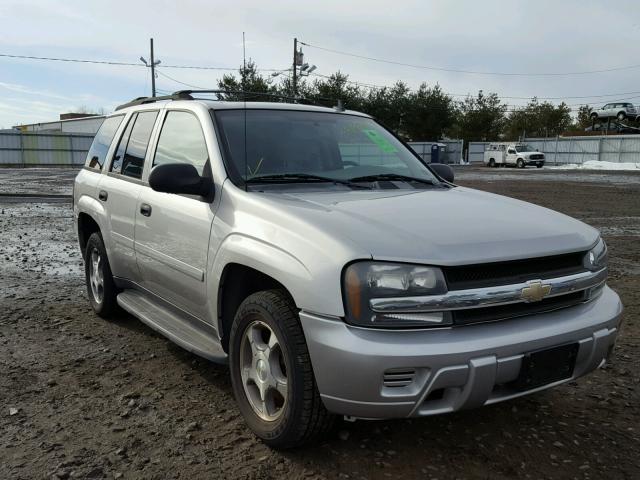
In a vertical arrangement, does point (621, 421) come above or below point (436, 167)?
below

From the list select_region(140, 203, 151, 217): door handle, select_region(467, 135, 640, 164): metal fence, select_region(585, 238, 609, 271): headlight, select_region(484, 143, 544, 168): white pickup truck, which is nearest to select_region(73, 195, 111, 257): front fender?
select_region(140, 203, 151, 217): door handle

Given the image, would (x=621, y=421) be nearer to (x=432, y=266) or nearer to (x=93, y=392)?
(x=432, y=266)

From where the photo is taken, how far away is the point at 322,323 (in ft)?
7.96

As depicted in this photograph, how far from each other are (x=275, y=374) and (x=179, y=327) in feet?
3.50

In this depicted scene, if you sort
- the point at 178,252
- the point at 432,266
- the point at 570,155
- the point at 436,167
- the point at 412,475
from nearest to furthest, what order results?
the point at 432,266
the point at 412,475
the point at 178,252
the point at 436,167
the point at 570,155

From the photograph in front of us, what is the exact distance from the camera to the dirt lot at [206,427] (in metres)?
2.74

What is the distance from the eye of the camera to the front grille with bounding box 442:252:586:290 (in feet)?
8.08

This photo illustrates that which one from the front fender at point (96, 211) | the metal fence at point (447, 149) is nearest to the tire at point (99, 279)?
the front fender at point (96, 211)

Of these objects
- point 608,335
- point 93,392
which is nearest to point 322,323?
point 608,335

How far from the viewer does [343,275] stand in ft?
7.88

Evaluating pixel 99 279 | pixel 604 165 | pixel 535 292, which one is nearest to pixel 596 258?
pixel 535 292

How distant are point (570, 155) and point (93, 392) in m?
51.7

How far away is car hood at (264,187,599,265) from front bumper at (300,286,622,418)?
314 mm

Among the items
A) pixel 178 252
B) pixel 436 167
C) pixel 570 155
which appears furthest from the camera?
pixel 570 155
